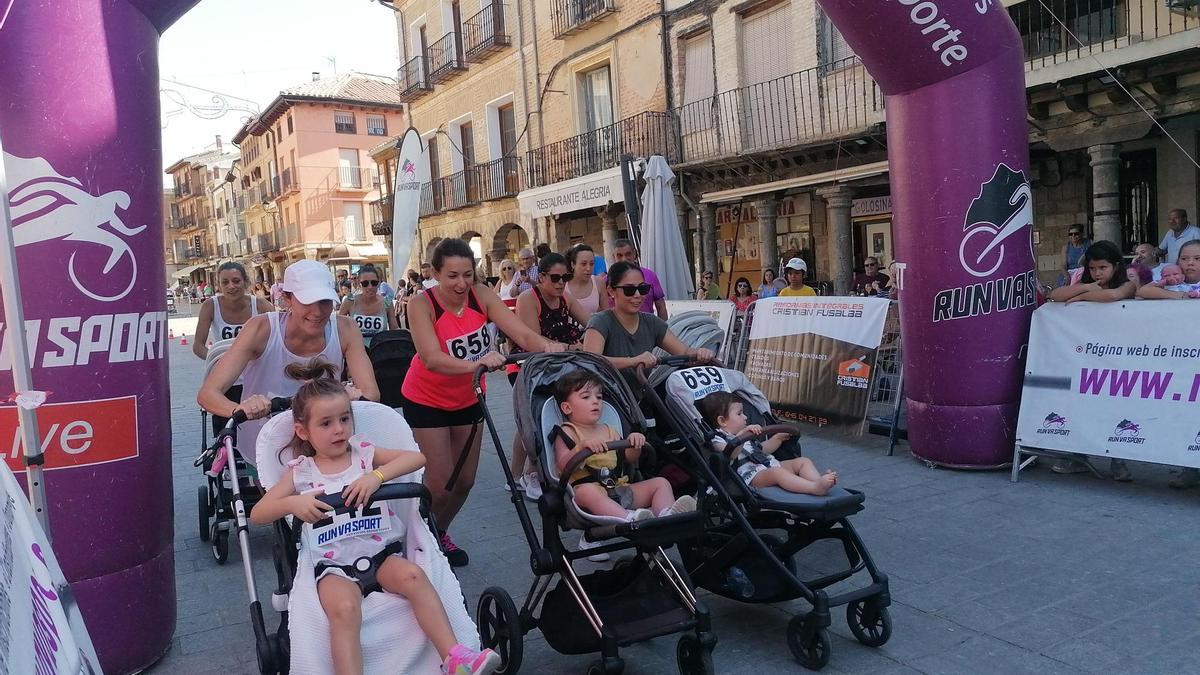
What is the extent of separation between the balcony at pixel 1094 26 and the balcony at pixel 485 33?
13541 mm

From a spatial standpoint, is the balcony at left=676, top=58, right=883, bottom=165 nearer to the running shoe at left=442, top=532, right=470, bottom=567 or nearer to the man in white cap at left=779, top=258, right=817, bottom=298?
the man in white cap at left=779, top=258, right=817, bottom=298

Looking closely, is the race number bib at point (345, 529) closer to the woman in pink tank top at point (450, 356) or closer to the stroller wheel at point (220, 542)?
the woman in pink tank top at point (450, 356)

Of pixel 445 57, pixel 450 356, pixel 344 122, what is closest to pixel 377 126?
pixel 344 122

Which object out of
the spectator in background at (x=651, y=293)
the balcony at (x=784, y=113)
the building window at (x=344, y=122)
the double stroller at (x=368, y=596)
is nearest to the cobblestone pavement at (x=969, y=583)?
the double stroller at (x=368, y=596)

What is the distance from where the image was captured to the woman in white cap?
3.85 m

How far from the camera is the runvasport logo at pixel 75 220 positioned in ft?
10.8

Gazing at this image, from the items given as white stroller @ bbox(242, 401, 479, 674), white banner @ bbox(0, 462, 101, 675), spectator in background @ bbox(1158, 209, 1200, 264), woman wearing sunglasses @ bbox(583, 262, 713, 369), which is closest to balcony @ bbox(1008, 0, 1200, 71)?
spectator in background @ bbox(1158, 209, 1200, 264)

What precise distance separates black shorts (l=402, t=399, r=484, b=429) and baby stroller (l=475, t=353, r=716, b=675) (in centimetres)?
88

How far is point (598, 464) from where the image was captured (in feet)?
12.5

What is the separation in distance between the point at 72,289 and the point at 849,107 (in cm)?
1233

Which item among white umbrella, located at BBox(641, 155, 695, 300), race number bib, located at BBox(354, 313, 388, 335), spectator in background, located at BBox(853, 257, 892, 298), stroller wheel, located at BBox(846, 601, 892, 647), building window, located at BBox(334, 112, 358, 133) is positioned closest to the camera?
stroller wheel, located at BBox(846, 601, 892, 647)

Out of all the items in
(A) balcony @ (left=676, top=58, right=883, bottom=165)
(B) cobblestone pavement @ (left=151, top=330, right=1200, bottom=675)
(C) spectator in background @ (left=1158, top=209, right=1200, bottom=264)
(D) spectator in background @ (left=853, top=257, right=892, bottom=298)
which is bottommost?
(B) cobblestone pavement @ (left=151, top=330, right=1200, bottom=675)

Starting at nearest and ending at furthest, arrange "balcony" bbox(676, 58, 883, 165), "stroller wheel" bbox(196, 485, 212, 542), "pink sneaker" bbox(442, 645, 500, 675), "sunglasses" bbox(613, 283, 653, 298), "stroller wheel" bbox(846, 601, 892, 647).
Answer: "pink sneaker" bbox(442, 645, 500, 675)
"stroller wheel" bbox(846, 601, 892, 647)
"sunglasses" bbox(613, 283, 653, 298)
"stroller wheel" bbox(196, 485, 212, 542)
"balcony" bbox(676, 58, 883, 165)

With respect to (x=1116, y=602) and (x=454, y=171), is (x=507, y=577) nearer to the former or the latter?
(x=1116, y=602)
